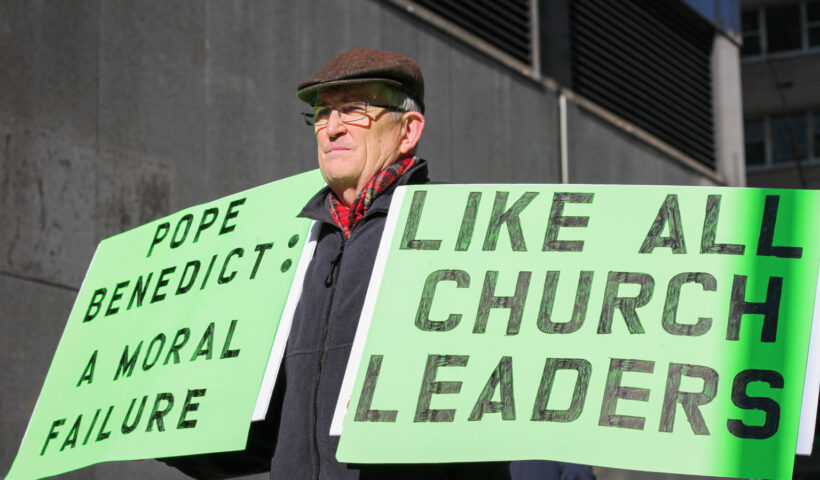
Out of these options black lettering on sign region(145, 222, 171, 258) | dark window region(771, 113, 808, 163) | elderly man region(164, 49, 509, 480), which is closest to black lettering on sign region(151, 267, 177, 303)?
black lettering on sign region(145, 222, 171, 258)

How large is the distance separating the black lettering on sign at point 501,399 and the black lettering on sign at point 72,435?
115 cm

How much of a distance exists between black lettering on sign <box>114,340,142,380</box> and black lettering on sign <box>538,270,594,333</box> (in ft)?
3.61

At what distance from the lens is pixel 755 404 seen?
2541 mm

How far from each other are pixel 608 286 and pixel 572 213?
19 centimetres

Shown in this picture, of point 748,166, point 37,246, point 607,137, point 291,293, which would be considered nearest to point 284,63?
point 37,246

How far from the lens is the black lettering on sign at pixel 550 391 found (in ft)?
8.54

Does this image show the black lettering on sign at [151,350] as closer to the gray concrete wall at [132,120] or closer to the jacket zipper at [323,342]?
the jacket zipper at [323,342]

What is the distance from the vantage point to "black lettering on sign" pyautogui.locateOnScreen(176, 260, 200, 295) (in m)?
3.36

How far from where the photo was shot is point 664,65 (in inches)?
523

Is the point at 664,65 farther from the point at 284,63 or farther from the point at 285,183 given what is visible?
the point at 285,183

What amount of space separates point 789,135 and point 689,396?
28.2 m

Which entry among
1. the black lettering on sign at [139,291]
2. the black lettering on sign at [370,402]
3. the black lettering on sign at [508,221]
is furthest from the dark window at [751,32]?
the black lettering on sign at [370,402]

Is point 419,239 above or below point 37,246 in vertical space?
below

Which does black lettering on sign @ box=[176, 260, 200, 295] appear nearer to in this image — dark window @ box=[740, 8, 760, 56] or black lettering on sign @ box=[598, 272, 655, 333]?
black lettering on sign @ box=[598, 272, 655, 333]
